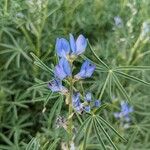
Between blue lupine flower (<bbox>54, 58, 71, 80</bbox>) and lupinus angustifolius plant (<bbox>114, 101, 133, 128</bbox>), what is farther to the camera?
lupinus angustifolius plant (<bbox>114, 101, 133, 128</bbox>)

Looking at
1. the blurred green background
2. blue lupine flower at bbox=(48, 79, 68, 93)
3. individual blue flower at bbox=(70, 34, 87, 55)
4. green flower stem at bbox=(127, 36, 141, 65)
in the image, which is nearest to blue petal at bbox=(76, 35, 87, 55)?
individual blue flower at bbox=(70, 34, 87, 55)

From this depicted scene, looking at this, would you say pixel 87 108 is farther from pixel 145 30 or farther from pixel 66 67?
pixel 145 30

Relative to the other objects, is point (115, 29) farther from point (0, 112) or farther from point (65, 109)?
point (0, 112)

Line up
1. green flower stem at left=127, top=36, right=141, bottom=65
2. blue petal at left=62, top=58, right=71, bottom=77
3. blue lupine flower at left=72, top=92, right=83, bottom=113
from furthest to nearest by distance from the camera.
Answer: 1. green flower stem at left=127, top=36, right=141, bottom=65
2. blue lupine flower at left=72, top=92, right=83, bottom=113
3. blue petal at left=62, top=58, right=71, bottom=77

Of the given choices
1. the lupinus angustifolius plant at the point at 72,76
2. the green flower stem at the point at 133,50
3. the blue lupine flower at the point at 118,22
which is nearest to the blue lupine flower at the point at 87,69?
the lupinus angustifolius plant at the point at 72,76

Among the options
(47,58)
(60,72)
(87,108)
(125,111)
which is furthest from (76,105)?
(47,58)

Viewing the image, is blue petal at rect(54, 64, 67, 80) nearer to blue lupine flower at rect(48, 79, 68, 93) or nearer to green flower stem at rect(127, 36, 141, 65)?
blue lupine flower at rect(48, 79, 68, 93)

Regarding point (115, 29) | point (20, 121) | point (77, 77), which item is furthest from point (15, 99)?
point (77, 77)
